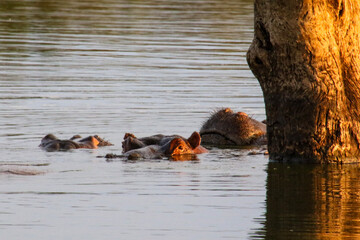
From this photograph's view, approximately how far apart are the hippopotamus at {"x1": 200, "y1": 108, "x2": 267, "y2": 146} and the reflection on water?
1.33 metres

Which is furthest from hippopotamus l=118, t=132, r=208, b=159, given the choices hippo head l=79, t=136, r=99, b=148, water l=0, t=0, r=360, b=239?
hippo head l=79, t=136, r=99, b=148

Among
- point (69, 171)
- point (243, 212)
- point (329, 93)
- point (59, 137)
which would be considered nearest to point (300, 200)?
point (243, 212)

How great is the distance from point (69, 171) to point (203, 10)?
27989 mm

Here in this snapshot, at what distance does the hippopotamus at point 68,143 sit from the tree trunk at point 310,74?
199 centimetres

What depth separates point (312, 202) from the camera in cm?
793

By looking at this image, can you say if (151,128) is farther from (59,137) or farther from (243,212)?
(243,212)

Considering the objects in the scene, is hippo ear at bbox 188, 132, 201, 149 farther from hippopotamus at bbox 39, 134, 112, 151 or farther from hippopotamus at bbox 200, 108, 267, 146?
hippopotamus at bbox 39, 134, 112, 151

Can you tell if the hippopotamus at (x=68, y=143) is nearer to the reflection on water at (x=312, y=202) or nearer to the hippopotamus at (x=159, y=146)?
the hippopotamus at (x=159, y=146)

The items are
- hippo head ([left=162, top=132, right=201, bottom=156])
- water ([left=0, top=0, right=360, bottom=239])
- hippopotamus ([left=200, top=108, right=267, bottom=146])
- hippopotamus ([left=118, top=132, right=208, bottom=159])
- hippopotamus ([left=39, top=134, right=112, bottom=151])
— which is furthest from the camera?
hippopotamus ([left=200, top=108, right=267, bottom=146])

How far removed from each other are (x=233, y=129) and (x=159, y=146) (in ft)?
3.78

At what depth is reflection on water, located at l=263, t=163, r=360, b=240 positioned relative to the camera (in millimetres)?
6898

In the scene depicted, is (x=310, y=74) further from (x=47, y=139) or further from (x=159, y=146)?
(x=47, y=139)

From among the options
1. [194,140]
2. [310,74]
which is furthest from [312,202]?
[194,140]

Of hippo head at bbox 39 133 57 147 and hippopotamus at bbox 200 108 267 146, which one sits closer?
hippo head at bbox 39 133 57 147
